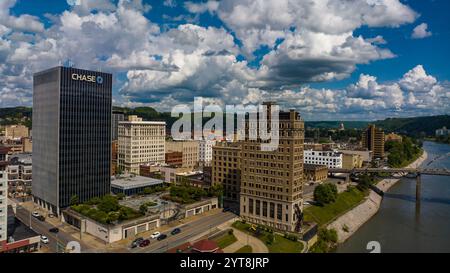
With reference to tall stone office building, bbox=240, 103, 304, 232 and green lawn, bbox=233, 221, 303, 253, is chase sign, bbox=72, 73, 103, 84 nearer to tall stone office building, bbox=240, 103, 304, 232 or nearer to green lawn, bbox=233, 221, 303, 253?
tall stone office building, bbox=240, 103, 304, 232

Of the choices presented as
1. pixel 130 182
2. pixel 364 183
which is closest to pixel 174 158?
pixel 130 182

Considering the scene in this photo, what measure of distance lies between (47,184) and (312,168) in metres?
68.1

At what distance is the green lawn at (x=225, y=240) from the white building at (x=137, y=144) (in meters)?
57.5

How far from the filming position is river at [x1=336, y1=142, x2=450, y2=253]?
54.0 meters

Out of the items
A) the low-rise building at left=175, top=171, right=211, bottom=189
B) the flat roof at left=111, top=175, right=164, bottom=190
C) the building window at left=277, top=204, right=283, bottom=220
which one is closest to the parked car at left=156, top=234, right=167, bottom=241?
the building window at left=277, top=204, right=283, bottom=220

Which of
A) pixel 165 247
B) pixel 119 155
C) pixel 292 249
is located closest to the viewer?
pixel 165 247

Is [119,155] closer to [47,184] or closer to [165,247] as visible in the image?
[47,184]

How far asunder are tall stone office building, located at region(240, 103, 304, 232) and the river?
1068cm

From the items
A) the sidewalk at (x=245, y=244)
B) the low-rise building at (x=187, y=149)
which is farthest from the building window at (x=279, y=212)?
the low-rise building at (x=187, y=149)

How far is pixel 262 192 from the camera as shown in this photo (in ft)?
189

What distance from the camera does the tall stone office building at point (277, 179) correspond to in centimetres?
5438

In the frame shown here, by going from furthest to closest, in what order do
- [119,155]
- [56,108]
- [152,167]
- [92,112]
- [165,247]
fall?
[119,155]
[152,167]
[92,112]
[56,108]
[165,247]

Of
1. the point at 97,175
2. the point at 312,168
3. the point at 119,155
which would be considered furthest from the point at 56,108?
the point at 312,168

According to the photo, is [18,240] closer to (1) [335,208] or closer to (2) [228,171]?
(2) [228,171]
